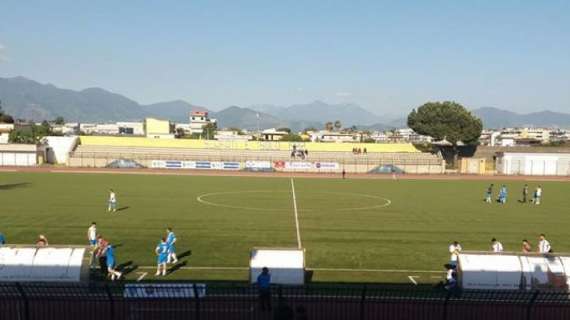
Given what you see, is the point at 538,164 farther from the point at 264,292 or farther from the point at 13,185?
Result: the point at 264,292

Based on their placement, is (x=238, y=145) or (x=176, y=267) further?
(x=238, y=145)

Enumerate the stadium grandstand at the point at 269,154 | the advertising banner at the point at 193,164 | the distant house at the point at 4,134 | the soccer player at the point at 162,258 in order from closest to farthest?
the soccer player at the point at 162,258 < the advertising banner at the point at 193,164 < the stadium grandstand at the point at 269,154 < the distant house at the point at 4,134

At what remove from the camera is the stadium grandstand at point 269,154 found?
7850 centimetres

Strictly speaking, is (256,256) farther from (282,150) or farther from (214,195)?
(282,150)

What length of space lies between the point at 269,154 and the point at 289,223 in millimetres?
57541

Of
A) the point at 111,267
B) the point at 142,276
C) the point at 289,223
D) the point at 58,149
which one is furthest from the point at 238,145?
the point at 111,267

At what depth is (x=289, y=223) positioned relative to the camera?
94.6 ft

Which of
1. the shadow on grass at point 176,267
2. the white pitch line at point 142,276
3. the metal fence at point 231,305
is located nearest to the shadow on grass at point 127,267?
the white pitch line at point 142,276

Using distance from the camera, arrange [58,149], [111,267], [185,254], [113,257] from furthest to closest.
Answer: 1. [58,149]
2. [185,254]
3. [113,257]
4. [111,267]

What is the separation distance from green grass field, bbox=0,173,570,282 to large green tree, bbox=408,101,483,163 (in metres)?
49.2

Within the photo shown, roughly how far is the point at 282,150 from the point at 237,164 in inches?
531

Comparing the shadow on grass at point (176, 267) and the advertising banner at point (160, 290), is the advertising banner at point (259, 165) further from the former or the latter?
the advertising banner at point (160, 290)

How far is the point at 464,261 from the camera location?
52.2 ft

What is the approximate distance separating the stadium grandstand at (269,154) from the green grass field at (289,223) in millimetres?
30760
